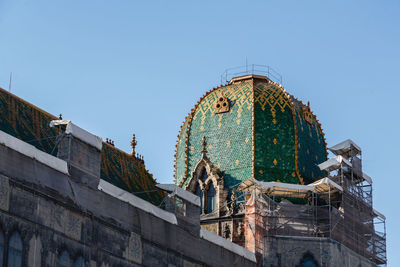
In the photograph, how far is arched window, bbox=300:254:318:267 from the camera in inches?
1705

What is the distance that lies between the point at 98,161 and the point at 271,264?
12512mm

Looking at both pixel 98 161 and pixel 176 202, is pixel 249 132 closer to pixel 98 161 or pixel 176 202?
pixel 176 202

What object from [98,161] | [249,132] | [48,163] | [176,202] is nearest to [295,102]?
[249,132]

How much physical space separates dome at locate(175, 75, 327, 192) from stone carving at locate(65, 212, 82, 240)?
1789 cm

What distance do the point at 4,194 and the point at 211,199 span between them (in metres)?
21.5

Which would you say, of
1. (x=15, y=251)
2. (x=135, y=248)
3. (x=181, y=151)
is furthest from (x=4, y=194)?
(x=181, y=151)

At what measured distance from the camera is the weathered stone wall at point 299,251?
142ft

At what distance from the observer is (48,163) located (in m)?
31.8

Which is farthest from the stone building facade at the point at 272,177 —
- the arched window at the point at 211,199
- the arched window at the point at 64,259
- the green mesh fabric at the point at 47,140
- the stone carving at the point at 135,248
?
the arched window at the point at 64,259

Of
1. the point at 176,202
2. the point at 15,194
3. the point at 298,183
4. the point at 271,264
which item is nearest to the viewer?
the point at 15,194

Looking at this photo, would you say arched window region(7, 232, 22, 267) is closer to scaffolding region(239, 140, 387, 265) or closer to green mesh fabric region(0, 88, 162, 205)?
green mesh fabric region(0, 88, 162, 205)

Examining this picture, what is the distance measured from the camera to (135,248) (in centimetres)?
3500

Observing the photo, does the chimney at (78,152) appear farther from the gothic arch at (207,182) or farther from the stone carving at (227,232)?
the gothic arch at (207,182)

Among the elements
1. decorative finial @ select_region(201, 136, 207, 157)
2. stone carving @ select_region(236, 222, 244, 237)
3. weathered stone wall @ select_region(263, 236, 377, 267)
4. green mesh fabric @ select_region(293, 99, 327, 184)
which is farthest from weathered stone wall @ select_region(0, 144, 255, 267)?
green mesh fabric @ select_region(293, 99, 327, 184)
